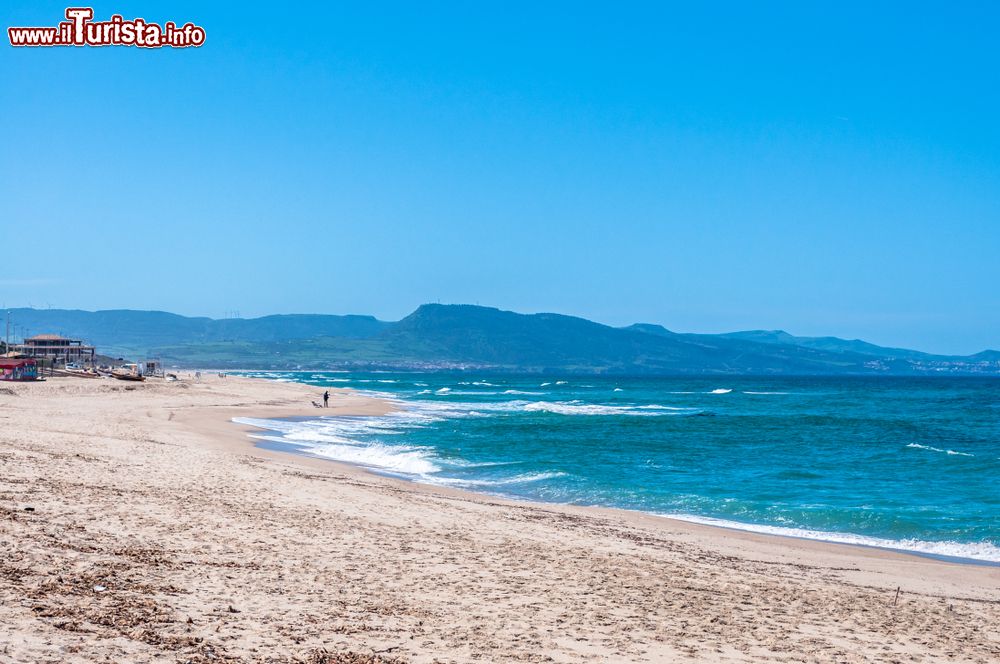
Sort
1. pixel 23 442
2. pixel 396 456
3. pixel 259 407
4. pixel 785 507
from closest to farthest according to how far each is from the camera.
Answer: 1. pixel 23 442
2. pixel 785 507
3. pixel 396 456
4. pixel 259 407

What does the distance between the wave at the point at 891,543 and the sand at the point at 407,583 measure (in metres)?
0.86

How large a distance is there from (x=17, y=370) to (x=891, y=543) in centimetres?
5480

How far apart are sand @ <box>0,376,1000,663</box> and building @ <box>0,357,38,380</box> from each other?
4416 cm

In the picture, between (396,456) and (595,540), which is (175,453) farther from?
(595,540)

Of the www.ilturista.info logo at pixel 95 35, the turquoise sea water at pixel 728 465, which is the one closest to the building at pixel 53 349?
the turquoise sea water at pixel 728 465

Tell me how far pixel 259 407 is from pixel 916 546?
42.0 meters

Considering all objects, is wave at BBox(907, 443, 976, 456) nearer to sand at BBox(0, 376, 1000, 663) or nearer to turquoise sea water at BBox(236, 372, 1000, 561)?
turquoise sea water at BBox(236, 372, 1000, 561)

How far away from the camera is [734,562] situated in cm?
1216

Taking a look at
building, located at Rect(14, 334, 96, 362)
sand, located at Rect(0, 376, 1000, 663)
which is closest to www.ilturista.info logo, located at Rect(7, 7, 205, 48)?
sand, located at Rect(0, 376, 1000, 663)

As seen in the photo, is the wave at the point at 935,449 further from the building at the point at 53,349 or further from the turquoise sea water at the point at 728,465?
the building at the point at 53,349

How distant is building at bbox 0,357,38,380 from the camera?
53781mm

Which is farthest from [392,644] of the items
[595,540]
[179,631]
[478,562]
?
[595,540]

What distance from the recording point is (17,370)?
5428cm

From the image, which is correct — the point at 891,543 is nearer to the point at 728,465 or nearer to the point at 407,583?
the point at 407,583
